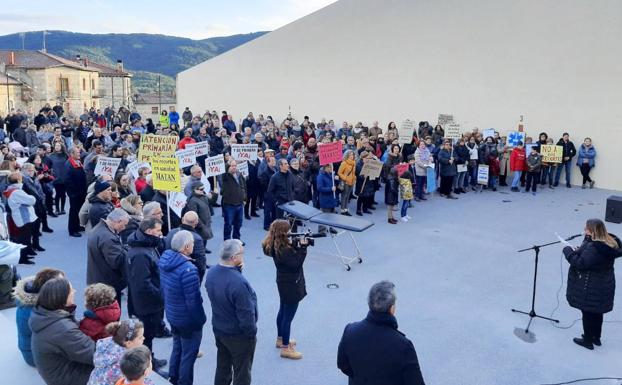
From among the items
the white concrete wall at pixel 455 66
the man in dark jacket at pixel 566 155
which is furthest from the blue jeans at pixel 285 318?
the white concrete wall at pixel 455 66

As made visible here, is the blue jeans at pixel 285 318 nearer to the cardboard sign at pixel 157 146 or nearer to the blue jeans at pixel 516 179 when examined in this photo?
the cardboard sign at pixel 157 146

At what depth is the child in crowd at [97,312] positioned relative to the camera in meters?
4.18

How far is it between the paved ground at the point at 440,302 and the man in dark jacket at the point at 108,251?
1.00 meters

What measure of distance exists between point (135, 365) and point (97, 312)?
107cm

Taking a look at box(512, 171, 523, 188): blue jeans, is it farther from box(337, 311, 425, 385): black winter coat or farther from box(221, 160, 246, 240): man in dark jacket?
box(337, 311, 425, 385): black winter coat

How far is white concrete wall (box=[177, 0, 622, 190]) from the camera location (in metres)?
16.4

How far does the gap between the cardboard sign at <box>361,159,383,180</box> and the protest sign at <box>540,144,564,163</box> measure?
20.6ft

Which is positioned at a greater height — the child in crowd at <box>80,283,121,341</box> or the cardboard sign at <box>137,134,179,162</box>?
the cardboard sign at <box>137,134,179,162</box>

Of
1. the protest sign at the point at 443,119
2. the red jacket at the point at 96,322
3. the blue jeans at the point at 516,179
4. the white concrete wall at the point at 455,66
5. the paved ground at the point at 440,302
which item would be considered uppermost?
the white concrete wall at the point at 455,66

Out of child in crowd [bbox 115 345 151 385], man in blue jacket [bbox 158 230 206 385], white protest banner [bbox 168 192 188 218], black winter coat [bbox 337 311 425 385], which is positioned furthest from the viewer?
white protest banner [bbox 168 192 188 218]

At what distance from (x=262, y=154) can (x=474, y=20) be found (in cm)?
1002

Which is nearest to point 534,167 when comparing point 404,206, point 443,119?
point 443,119

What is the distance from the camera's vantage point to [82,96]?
64.5 meters

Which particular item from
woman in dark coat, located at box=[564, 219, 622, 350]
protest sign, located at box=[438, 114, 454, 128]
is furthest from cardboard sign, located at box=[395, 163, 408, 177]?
protest sign, located at box=[438, 114, 454, 128]
